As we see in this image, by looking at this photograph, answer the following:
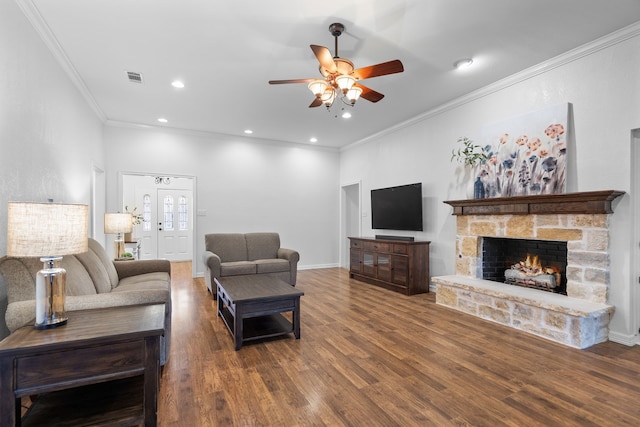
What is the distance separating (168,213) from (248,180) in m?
3.55

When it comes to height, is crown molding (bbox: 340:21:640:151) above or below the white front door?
above

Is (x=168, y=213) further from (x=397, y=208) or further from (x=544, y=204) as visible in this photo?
(x=544, y=204)

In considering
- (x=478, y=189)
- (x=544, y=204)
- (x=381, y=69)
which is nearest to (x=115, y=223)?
(x=381, y=69)

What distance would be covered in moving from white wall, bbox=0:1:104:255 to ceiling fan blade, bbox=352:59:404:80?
2.46 meters

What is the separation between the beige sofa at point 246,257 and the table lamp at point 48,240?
2.85m

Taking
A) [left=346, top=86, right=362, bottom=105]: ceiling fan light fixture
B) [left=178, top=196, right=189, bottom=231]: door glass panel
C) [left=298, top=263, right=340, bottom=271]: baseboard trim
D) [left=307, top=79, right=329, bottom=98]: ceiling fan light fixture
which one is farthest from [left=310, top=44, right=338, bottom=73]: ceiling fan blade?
[left=178, top=196, right=189, bottom=231]: door glass panel

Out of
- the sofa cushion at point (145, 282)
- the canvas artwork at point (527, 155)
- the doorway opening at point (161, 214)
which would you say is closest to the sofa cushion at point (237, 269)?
the sofa cushion at point (145, 282)

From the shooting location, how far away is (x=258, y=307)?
2941 mm

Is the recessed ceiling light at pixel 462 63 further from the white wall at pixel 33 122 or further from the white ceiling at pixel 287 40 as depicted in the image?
the white wall at pixel 33 122

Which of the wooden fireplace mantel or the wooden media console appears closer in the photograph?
the wooden fireplace mantel

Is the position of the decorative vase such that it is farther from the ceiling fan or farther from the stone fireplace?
the ceiling fan

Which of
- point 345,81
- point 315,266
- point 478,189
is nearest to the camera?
point 345,81

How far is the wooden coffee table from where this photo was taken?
2.85 meters

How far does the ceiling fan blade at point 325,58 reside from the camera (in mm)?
2311
